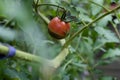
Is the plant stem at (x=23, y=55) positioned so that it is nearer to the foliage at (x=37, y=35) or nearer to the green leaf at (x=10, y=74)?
the foliage at (x=37, y=35)

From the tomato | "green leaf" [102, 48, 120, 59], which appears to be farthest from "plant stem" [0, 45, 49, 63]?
"green leaf" [102, 48, 120, 59]

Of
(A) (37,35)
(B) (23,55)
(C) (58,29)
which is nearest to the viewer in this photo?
(B) (23,55)

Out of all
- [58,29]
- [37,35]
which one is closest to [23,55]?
[37,35]

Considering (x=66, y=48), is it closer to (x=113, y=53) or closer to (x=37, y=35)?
(x=37, y=35)

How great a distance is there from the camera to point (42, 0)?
813 millimetres

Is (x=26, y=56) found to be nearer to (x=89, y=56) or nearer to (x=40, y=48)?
(x=40, y=48)

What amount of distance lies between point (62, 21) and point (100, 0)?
0.23 meters

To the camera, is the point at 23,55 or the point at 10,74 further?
the point at 10,74

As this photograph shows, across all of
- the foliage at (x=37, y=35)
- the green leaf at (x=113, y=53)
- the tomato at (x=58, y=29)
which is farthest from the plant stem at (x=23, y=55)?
the green leaf at (x=113, y=53)

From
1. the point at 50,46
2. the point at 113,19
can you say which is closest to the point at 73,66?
the point at 50,46

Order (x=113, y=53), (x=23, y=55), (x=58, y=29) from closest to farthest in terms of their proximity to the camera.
Result: (x=23, y=55) → (x=58, y=29) → (x=113, y=53)

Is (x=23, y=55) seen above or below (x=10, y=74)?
above

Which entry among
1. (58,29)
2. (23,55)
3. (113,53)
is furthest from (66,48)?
(113,53)

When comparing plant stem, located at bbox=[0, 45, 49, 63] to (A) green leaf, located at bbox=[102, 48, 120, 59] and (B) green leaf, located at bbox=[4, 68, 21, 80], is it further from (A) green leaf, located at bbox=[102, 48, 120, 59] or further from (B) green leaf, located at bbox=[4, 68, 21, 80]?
Result: (A) green leaf, located at bbox=[102, 48, 120, 59]
